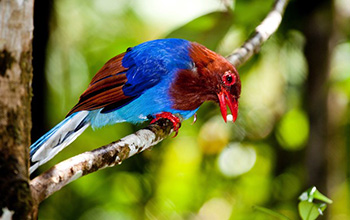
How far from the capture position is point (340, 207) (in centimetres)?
536

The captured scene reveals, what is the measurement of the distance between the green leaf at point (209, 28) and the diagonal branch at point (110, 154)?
1.49 ft

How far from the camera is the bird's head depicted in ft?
9.96

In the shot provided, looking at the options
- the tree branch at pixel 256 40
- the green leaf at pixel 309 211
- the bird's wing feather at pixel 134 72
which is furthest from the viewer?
the tree branch at pixel 256 40

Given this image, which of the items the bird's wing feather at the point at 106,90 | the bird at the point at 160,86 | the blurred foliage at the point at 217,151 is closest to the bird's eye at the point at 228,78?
the bird at the point at 160,86

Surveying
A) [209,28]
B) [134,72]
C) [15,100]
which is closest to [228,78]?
[134,72]

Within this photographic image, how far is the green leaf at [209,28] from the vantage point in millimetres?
3613

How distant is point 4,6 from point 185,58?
180cm

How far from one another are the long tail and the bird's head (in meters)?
0.61

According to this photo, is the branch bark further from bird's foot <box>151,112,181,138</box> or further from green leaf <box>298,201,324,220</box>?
bird's foot <box>151,112,181,138</box>

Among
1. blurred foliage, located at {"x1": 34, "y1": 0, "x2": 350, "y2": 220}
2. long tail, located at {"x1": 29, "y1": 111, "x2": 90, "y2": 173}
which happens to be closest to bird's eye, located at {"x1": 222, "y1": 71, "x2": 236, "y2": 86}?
long tail, located at {"x1": 29, "y1": 111, "x2": 90, "y2": 173}

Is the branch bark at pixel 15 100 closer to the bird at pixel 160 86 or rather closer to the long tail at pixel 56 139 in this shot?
the long tail at pixel 56 139

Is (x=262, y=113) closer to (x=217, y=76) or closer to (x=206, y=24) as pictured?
(x=206, y=24)

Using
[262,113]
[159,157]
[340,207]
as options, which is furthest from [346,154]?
[159,157]

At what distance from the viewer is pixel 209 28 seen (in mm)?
3656
